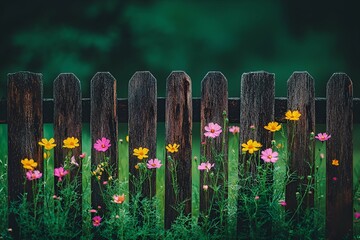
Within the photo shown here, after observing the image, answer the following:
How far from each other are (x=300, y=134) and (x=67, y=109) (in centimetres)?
190

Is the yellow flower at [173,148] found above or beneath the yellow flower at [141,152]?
above

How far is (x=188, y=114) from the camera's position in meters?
4.38

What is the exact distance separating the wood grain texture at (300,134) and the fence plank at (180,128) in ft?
2.65

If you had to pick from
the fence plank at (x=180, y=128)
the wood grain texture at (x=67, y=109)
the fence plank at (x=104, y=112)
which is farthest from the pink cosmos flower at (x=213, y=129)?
the wood grain texture at (x=67, y=109)

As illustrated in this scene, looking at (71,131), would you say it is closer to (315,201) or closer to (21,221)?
(21,221)

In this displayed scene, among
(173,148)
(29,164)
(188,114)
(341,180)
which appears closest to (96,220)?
(29,164)

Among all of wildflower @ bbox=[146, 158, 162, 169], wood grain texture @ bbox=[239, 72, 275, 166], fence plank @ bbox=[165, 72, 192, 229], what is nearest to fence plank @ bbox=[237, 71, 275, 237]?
wood grain texture @ bbox=[239, 72, 275, 166]

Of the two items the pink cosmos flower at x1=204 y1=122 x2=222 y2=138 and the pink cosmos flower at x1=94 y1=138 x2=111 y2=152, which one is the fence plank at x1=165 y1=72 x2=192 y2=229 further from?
the pink cosmos flower at x1=94 y1=138 x2=111 y2=152

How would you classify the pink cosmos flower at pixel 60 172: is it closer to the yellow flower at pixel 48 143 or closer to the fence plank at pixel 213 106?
the yellow flower at pixel 48 143

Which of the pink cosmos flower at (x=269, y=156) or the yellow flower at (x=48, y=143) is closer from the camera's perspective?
the pink cosmos flower at (x=269, y=156)

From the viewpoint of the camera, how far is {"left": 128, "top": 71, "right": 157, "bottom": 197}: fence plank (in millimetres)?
4402


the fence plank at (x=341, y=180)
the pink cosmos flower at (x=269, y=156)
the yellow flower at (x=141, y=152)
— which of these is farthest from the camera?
the fence plank at (x=341, y=180)

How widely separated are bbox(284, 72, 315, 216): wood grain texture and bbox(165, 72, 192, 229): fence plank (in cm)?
81

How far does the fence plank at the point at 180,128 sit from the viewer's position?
438 cm
